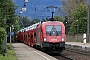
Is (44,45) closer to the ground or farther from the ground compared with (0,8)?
closer to the ground

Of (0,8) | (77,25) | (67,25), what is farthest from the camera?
(67,25)

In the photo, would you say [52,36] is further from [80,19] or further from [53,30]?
[80,19]

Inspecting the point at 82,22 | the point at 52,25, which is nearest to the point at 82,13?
the point at 82,22

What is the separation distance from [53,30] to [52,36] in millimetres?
782

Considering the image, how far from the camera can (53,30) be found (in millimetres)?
29734

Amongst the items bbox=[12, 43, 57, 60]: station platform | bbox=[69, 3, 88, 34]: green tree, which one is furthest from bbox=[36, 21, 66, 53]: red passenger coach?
bbox=[69, 3, 88, 34]: green tree

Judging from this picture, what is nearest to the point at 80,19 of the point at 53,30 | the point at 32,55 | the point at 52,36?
the point at 53,30

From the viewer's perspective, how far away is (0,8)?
24312mm

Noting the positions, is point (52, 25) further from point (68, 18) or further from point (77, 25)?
point (68, 18)

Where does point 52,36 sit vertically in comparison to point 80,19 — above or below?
below

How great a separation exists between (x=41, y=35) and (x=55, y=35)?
1.47 meters

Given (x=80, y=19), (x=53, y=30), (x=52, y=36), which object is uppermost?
(x=80, y=19)

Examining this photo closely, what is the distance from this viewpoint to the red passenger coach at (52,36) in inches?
1136

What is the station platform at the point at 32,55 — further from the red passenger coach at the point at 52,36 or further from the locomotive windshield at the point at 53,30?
the locomotive windshield at the point at 53,30
